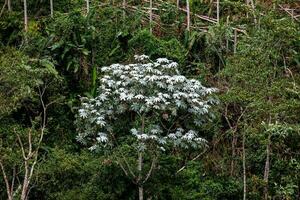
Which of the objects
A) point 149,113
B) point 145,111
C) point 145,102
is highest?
point 145,102

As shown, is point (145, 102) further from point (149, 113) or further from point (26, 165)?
point (26, 165)

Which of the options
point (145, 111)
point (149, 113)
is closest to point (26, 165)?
point (145, 111)

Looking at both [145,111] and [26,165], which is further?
[145,111]

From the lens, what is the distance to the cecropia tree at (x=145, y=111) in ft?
29.5

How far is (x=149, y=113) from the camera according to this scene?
9.41 m

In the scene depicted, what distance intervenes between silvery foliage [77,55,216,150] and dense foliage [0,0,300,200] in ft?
0.07

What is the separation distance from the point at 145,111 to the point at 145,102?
0.14 meters

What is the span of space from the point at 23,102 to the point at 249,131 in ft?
15.1

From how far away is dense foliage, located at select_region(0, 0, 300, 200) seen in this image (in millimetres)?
9297

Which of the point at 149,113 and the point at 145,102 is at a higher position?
the point at 145,102

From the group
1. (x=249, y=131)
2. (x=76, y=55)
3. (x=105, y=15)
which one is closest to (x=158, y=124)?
(x=249, y=131)

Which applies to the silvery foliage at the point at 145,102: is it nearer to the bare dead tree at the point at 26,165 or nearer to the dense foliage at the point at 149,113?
the dense foliage at the point at 149,113

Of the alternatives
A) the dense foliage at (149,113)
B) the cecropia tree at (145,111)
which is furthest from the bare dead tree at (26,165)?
the cecropia tree at (145,111)

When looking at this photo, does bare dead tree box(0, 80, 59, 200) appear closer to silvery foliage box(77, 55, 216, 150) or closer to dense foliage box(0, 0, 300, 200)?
dense foliage box(0, 0, 300, 200)
